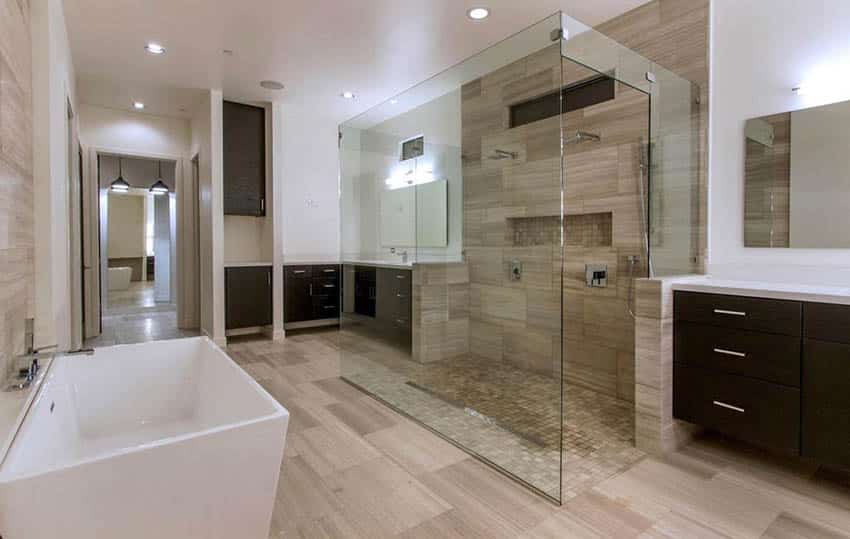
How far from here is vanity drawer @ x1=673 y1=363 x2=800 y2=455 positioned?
6.59 feet

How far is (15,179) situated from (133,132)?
15.1 ft

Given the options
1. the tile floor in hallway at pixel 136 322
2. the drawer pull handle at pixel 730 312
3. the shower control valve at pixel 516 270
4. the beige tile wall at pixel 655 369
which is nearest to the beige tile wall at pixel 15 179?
the beige tile wall at pixel 655 369

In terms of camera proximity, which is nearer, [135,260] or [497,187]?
A: [497,187]

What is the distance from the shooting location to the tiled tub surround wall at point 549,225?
10.1ft

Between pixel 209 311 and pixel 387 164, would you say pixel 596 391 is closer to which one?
pixel 387 164

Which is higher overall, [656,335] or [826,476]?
[656,335]

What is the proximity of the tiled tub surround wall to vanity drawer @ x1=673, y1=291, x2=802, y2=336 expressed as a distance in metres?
0.68

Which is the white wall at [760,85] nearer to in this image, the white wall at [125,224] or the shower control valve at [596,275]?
the shower control valve at [596,275]

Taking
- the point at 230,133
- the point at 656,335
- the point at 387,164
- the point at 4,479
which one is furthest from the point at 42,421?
the point at 230,133

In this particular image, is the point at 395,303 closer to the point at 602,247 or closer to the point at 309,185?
the point at 602,247

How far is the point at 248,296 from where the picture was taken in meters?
5.20

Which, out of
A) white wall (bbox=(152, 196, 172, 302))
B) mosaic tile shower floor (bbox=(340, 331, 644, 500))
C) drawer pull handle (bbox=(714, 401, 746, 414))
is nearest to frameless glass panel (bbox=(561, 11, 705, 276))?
drawer pull handle (bbox=(714, 401, 746, 414))

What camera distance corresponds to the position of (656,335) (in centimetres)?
235

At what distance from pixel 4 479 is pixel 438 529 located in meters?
1.37
